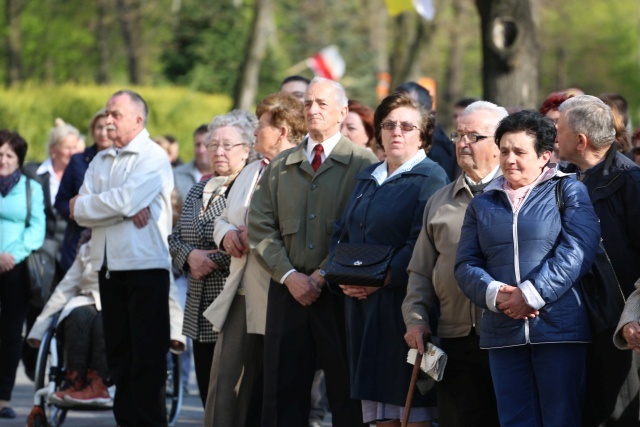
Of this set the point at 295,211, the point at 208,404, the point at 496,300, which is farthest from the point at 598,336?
the point at 208,404

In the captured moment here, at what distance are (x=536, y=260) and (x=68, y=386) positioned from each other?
416 cm

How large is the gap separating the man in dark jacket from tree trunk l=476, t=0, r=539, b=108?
6.96 m

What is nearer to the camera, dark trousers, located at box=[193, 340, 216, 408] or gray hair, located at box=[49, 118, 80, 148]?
dark trousers, located at box=[193, 340, 216, 408]

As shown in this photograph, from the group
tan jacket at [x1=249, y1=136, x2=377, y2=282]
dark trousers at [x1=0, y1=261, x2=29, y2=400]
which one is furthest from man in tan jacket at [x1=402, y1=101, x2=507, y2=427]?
dark trousers at [x1=0, y1=261, x2=29, y2=400]

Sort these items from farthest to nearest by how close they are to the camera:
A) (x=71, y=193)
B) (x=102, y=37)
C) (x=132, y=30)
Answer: (x=102, y=37), (x=132, y=30), (x=71, y=193)

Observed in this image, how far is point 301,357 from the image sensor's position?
6.89m

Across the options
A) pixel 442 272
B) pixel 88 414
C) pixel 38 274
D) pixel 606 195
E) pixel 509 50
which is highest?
pixel 509 50

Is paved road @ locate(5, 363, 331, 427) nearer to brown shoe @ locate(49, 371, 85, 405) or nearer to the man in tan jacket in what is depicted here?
brown shoe @ locate(49, 371, 85, 405)

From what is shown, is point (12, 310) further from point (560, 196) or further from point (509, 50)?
point (509, 50)

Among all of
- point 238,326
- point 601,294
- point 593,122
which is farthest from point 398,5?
point 601,294

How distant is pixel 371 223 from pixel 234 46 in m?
28.0

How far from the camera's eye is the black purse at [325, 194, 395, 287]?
621 centimetres

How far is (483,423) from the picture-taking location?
6.04 metres

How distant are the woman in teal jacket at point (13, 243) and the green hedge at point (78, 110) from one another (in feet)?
40.7
